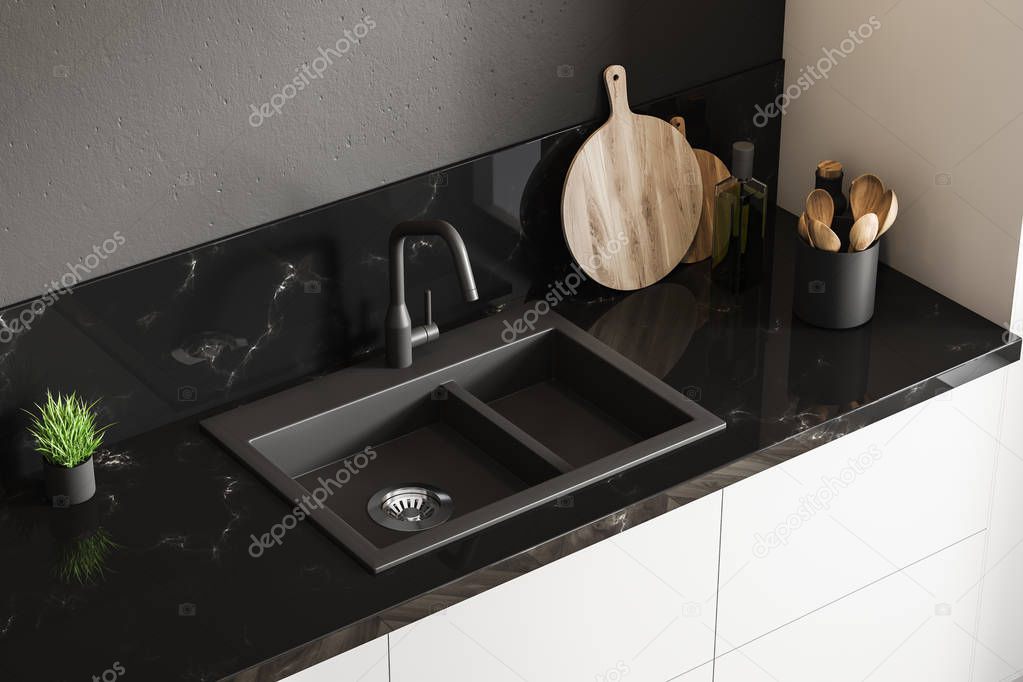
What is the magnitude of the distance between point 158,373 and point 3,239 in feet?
1.10

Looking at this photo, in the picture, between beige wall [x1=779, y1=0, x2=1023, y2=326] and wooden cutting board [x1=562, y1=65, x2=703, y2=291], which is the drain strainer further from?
beige wall [x1=779, y1=0, x2=1023, y2=326]

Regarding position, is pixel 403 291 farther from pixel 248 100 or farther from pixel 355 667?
pixel 355 667

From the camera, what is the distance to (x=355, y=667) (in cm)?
189

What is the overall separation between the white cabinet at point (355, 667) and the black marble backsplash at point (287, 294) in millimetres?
604

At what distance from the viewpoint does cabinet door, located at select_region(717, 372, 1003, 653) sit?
229 centimetres

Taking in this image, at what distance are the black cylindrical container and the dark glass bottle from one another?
0.12 m

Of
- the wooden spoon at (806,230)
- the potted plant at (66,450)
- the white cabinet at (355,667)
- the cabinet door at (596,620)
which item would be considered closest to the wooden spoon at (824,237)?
the wooden spoon at (806,230)

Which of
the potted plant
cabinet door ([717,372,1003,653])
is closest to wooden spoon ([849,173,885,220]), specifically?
cabinet door ([717,372,1003,653])

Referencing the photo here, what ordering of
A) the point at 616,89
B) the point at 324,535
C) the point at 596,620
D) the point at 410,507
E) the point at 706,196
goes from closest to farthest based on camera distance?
the point at 324,535, the point at 596,620, the point at 410,507, the point at 616,89, the point at 706,196

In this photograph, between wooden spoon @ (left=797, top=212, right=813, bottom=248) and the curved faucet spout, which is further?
wooden spoon @ (left=797, top=212, right=813, bottom=248)

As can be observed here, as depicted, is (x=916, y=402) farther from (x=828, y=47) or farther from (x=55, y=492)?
(x=55, y=492)

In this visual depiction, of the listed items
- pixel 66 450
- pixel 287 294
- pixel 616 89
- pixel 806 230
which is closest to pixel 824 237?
pixel 806 230

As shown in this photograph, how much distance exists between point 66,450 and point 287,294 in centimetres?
46

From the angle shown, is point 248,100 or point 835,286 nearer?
point 248,100
